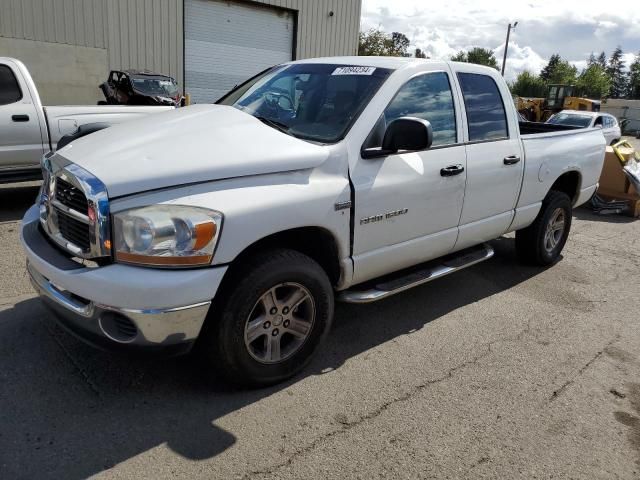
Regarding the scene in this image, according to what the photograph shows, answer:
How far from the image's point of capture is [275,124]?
3.53 m

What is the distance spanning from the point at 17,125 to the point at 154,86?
536 centimetres

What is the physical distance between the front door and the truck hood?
49cm

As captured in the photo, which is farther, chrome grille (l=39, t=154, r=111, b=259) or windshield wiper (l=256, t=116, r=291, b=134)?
windshield wiper (l=256, t=116, r=291, b=134)

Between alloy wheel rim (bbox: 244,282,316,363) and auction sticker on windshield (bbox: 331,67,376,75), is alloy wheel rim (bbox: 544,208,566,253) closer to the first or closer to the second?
auction sticker on windshield (bbox: 331,67,376,75)

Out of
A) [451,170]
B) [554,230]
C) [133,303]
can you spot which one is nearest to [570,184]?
[554,230]

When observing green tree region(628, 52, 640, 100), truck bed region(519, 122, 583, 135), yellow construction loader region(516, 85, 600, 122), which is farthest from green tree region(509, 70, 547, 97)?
truck bed region(519, 122, 583, 135)

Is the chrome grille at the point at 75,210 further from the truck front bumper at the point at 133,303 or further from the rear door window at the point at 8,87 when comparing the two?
the rear door window at the point at 8,87

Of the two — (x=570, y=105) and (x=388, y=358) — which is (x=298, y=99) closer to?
(x=388, y=358)

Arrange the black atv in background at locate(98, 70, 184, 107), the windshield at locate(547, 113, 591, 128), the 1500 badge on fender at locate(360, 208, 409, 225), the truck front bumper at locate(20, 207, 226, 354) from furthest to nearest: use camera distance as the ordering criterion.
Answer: the windshield at locate(547, 113, 591, 128), the black atv in background at locate(98, 70, 184, 107), the 1500 badge on fender at locate(360, 208, 409, 225), the truck front bumper at locate(20, 207, 226, 354)

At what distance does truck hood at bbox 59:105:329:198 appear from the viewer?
8.73 feet

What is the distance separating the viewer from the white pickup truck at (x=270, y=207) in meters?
2.56

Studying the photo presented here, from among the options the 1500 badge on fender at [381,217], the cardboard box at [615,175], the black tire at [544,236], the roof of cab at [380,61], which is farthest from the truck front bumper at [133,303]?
the cardboard box at [615,175]

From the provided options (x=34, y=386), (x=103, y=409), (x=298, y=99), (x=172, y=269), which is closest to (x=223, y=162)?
(x=172, y=269)

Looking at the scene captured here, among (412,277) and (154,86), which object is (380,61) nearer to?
(412,277)
